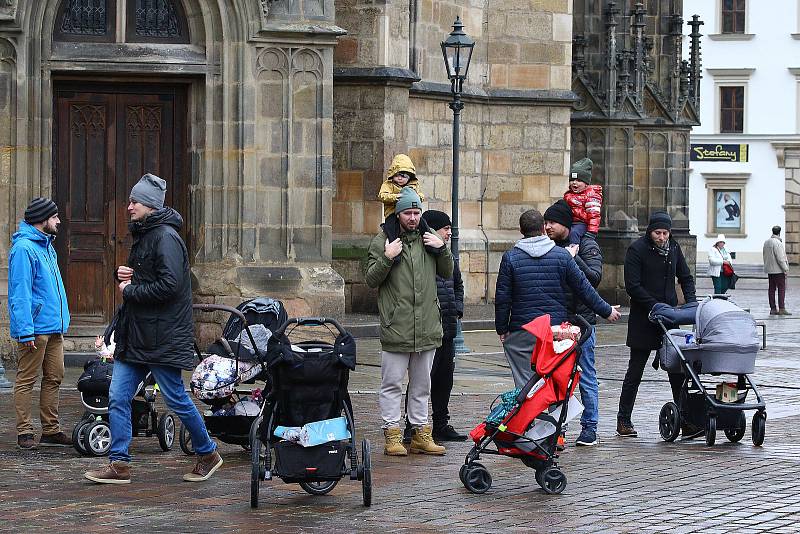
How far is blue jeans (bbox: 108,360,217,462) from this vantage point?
10.4 metres

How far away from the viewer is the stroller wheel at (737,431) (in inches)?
496

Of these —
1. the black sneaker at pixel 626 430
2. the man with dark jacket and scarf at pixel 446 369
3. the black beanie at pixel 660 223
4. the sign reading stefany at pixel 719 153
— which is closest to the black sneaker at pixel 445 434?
the man with dark jacket and scarf at pixel 446 369

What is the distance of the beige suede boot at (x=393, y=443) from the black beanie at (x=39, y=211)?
2.82m

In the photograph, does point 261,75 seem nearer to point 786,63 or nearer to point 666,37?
point 666,37

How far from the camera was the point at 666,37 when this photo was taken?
106 ft

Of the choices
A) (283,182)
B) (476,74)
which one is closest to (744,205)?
(476,74)

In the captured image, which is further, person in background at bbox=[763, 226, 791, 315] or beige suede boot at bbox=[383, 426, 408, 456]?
person in background at bbox=[763, 226, 791, 315]

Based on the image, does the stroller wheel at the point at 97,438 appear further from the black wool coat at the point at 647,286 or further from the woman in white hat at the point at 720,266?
the woman in white hat at the point at 720,266

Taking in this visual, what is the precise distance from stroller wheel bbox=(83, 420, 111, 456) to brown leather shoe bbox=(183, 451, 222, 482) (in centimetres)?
125

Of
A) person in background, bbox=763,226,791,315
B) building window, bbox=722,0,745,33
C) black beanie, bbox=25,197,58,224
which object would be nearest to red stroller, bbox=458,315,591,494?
black beanie, bbox=25,197,58,224

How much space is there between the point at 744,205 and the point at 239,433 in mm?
52486

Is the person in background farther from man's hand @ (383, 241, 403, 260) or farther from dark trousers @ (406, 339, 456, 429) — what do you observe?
man's hand @ (383, 241, 403, 260)

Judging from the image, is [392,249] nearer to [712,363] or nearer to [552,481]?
[552,481]

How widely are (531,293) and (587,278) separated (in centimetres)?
95
